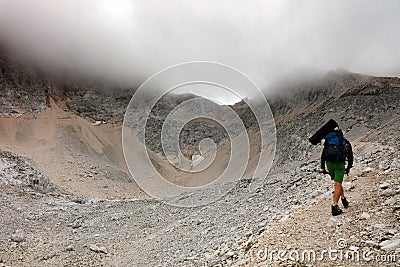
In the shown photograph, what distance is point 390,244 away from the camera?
6914 mm

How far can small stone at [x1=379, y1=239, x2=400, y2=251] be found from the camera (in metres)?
6.80

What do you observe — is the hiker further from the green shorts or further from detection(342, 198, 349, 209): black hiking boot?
detection(342, 198, 349, 209): black hiking boot

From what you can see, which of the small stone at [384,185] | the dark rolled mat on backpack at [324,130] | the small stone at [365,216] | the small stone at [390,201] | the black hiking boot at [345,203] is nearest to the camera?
the small stone at [365,216]

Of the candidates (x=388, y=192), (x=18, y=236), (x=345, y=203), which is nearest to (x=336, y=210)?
(x=345, y=203)

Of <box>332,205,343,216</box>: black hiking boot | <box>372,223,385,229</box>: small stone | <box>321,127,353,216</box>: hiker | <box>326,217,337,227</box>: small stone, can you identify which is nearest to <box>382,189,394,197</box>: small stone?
<box>321,127,353,216</box>: hiker

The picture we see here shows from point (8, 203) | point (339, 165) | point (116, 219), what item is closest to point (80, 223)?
point (116, 219)

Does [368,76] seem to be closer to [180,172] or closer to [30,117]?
[180,172]

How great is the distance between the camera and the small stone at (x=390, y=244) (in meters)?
6.80

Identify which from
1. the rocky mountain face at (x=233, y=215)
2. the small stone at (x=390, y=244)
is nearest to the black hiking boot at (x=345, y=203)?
the rocky mountain face at (x=233, y=215)

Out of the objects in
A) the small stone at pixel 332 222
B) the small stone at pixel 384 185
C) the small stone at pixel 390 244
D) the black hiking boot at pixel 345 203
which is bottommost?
the small stone at pixel 390 244

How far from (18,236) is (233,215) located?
11980 mm

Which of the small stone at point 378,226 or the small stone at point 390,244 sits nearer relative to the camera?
the small stone at point 390,244

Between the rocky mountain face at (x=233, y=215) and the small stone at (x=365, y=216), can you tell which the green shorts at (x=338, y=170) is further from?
the small stone at (x=365, y=216)

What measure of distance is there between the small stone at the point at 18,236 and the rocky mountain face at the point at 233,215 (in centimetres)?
5
